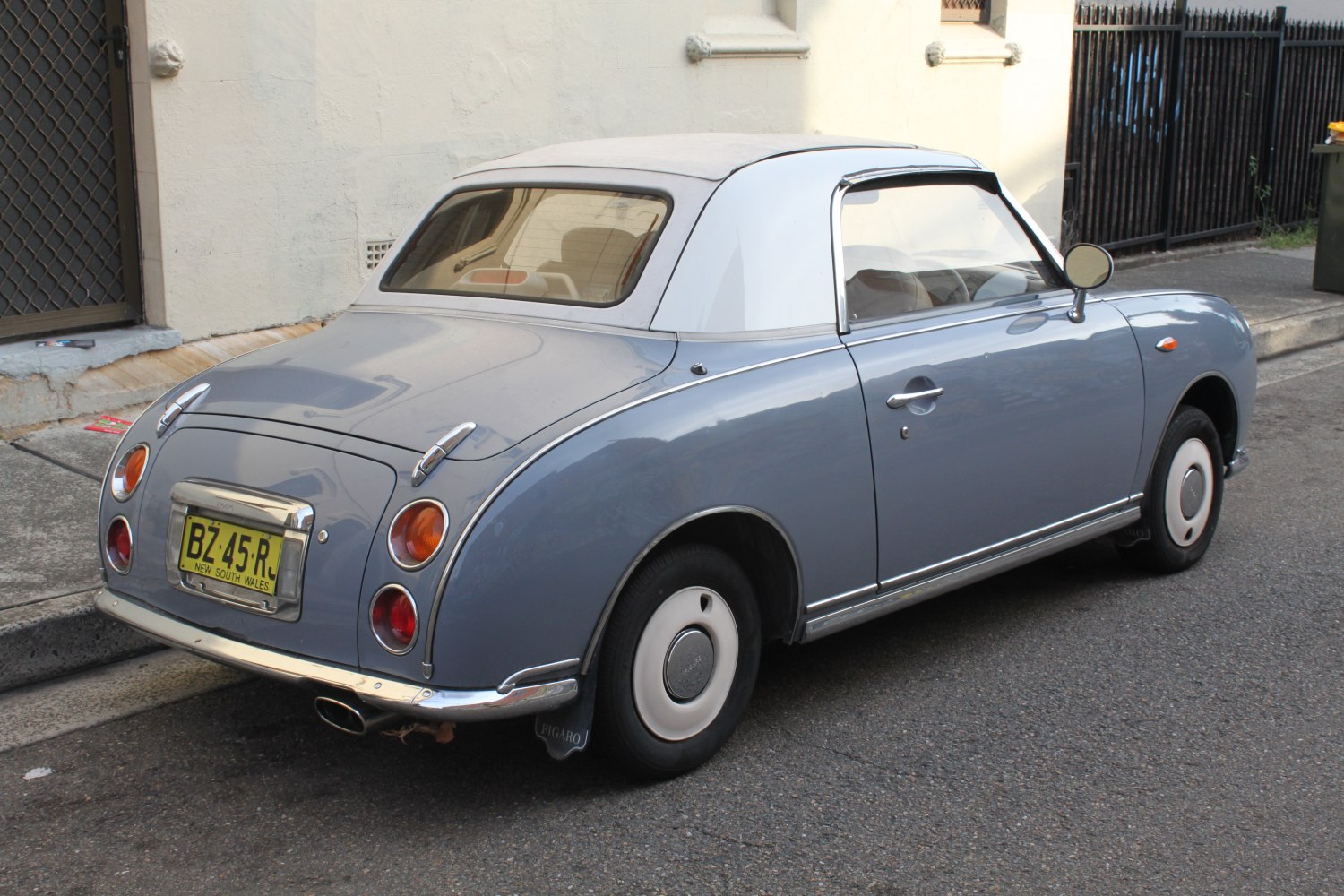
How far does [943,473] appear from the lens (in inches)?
167

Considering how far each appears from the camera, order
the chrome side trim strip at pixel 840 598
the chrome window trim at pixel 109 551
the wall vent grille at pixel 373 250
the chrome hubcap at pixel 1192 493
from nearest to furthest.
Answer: the chrome window trim at pixel 109 551 → the chrome side trim strip at pixel 840 598 → the chrome hubcap at pixel 1192 493 → the wall vent grille at pixel 373 250

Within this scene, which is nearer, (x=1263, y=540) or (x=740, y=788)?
(x=740, y=788)

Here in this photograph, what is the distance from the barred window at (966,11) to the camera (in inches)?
479

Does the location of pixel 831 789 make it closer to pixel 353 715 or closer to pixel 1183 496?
pixel 353 715

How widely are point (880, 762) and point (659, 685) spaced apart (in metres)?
0.68

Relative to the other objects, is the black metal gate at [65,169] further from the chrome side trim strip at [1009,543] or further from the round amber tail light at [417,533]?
the chrome side trim strip at [1009,543]

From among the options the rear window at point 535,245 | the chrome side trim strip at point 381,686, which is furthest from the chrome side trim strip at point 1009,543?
the chrome side trim strip at point 381,686

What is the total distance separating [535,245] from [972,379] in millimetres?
1351

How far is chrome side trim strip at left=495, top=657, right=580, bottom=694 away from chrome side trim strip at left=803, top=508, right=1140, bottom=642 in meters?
0.87

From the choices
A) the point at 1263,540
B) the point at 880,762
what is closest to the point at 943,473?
the point at 880,762

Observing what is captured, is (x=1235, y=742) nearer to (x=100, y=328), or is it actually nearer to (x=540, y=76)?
(x=100, y=328)

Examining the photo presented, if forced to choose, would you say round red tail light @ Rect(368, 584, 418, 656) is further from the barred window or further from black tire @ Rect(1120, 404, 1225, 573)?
the barred window

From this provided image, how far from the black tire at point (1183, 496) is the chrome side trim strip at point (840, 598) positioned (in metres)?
1.56

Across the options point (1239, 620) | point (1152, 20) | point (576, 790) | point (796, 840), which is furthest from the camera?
point (1152, 20)
